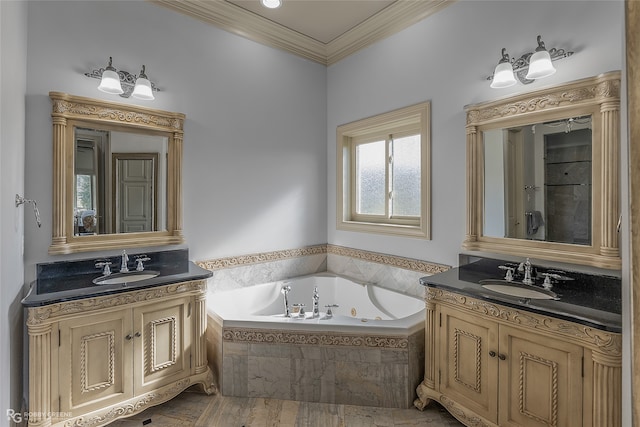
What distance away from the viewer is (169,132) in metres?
2.43

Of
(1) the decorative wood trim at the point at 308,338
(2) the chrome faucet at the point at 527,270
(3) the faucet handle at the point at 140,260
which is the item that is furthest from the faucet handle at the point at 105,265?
(2) the chrome faucet at the point at 527,270

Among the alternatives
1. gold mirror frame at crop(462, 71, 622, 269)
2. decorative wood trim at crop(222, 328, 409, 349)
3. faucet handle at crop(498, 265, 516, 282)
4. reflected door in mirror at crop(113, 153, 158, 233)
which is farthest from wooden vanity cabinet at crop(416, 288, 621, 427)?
reflected door in mirror at crop(113, 153, 158, 233)

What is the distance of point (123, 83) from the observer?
7.29 ft

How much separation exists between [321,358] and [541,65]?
218 cm

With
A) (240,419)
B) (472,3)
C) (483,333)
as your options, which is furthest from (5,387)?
(472,3)

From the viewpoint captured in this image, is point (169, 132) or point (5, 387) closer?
point (5, 387)

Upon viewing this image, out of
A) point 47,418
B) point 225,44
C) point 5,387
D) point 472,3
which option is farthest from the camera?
point 225,44

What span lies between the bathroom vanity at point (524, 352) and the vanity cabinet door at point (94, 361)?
1799 mm

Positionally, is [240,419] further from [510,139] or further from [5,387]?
[510,139]

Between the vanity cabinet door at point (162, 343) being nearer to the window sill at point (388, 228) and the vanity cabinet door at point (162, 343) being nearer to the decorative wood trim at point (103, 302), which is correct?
the decorative wood trim at point (103, 302)

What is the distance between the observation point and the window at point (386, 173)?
261cm

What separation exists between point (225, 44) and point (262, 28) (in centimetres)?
38

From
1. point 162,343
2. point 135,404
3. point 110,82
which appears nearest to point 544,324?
point 162,343

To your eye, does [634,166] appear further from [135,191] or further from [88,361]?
[135,191]
